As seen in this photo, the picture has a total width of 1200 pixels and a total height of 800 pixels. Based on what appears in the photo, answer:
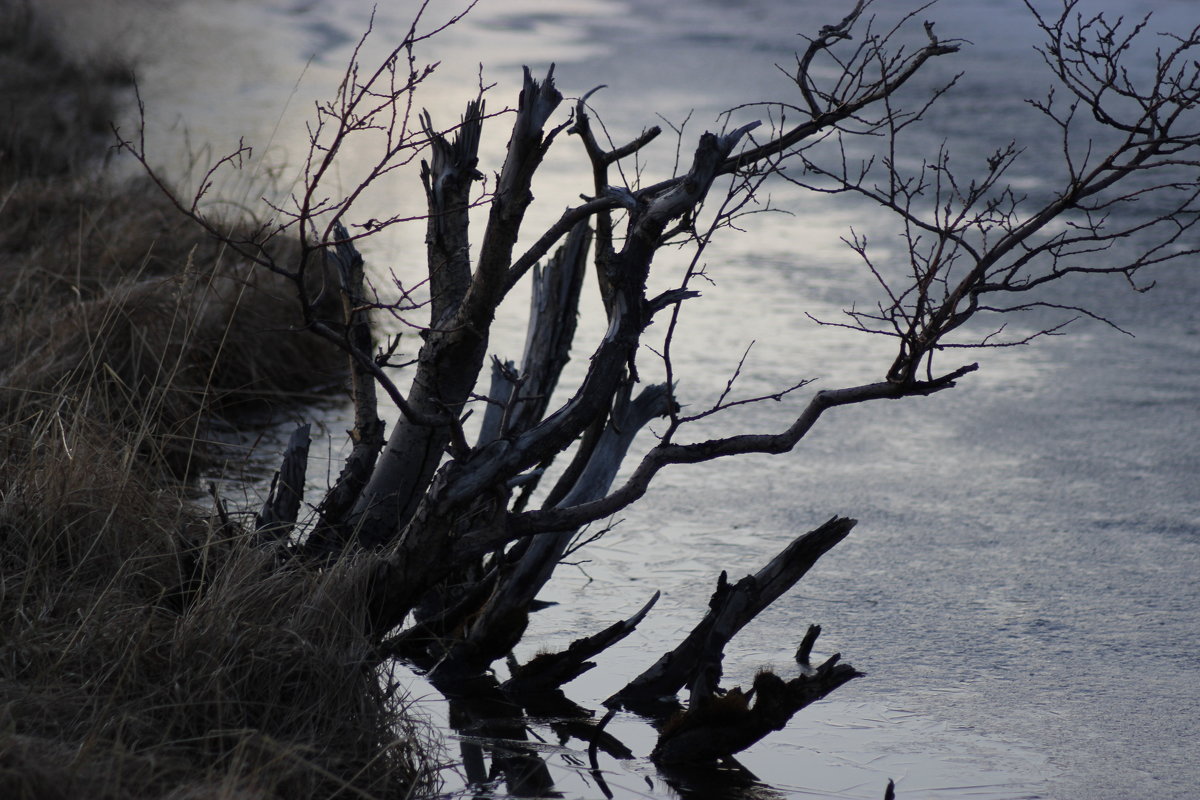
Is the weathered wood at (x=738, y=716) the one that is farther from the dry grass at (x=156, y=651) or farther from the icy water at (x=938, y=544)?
the dry grass at (x=156, y=651)

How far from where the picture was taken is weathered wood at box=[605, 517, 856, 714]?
304cm

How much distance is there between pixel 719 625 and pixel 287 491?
1.22 meters

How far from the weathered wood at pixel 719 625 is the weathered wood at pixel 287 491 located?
967 mm

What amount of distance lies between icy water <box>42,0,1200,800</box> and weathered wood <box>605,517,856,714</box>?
11cm

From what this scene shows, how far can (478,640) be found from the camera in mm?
3471

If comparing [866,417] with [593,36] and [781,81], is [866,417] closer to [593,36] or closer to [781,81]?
[781,81]

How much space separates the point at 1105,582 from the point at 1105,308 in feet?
10.7

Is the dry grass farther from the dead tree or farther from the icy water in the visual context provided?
the icy water

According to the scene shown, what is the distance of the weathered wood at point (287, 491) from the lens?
3.53m

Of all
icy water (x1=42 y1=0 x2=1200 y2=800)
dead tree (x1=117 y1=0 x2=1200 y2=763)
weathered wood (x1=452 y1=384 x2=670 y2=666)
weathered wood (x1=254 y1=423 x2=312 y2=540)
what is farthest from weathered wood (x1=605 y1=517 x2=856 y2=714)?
weathered wood (x1=254 y1=423 x2=312 y2=540)

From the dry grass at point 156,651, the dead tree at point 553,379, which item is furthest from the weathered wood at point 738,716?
the dry grass at point 156,651

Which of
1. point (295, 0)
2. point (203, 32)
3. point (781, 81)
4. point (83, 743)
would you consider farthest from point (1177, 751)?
point (295, 0)

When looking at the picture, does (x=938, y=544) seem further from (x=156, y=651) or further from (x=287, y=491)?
(x=156, y=651)

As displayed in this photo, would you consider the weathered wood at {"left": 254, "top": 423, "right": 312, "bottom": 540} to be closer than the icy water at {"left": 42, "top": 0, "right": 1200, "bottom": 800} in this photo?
No
